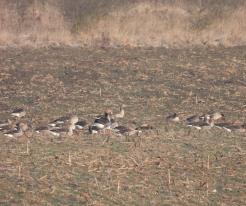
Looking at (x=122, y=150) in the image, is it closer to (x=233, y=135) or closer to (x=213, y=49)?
(x=233, y=135)

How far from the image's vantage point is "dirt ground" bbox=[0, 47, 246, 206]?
66.8 ft

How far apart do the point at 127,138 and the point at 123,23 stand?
833 inches

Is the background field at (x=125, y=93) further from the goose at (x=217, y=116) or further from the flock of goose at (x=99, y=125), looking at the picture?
the goose at (x=217, y=116)

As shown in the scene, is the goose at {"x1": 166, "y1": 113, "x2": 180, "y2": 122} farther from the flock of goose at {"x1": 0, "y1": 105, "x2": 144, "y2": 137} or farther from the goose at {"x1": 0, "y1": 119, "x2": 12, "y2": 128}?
the goose at {"x1": 0, "y1": 119, "x2": 12, "y2": 128}

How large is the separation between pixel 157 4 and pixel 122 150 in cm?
2537

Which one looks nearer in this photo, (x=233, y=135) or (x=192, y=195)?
(x=192, y=195)

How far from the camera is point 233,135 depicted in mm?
27016

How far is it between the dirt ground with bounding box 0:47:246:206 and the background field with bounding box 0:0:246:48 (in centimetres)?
168

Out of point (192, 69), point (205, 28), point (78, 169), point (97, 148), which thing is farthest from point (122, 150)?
point (205, 28)

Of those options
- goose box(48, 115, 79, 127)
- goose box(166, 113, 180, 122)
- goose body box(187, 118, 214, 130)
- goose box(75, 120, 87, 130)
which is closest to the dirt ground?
goose body box(187, 118, 214, 130)

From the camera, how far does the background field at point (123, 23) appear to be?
45.2 metres

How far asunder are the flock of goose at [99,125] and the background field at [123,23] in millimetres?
16305

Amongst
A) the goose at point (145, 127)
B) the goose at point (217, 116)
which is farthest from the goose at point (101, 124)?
the goose at point (217, 116)

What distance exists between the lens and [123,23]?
151 feet
